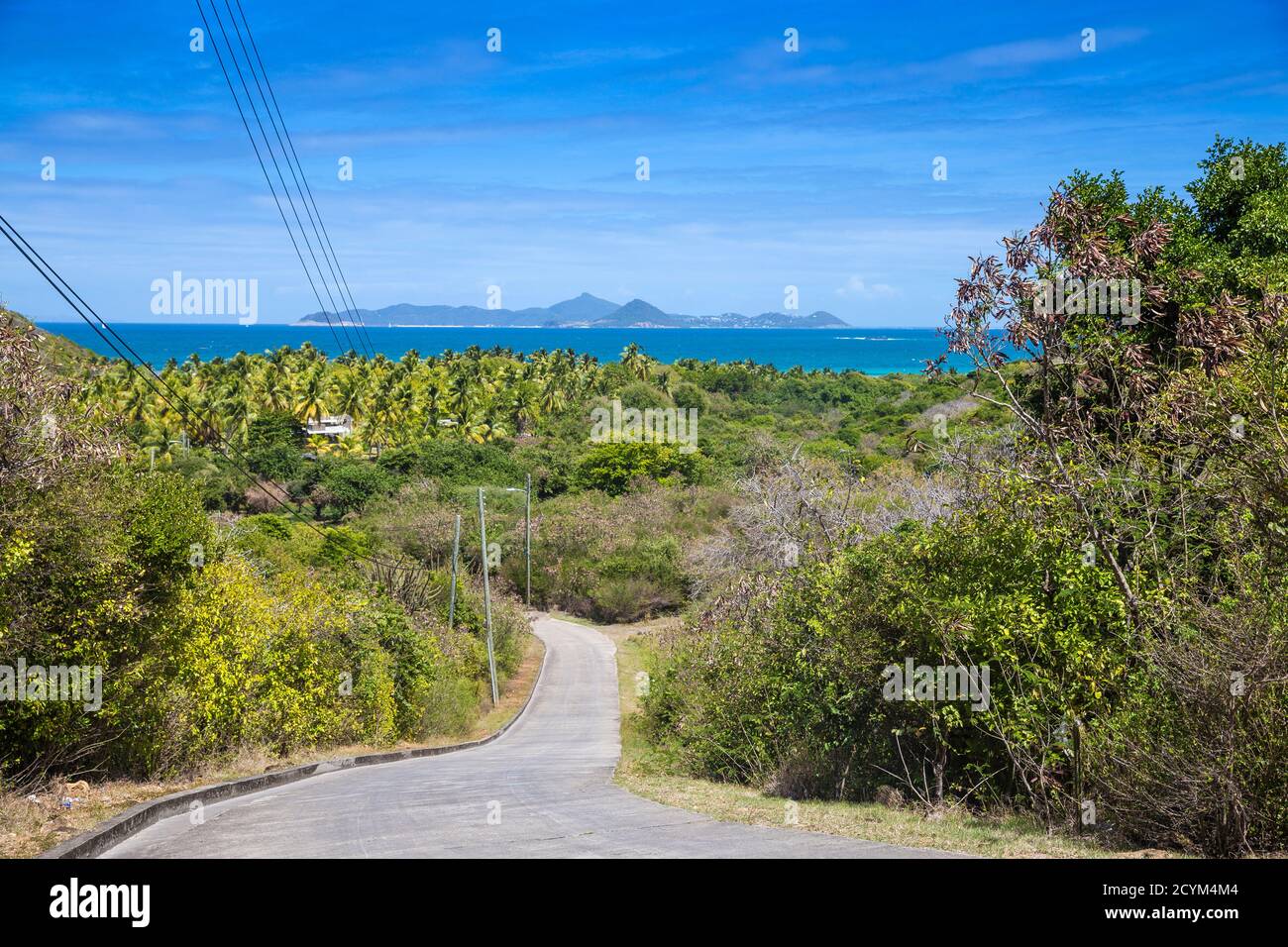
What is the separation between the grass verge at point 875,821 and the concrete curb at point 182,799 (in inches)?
192

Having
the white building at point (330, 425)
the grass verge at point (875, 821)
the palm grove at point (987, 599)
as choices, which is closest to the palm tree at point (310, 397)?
the white building at point (330, 425)

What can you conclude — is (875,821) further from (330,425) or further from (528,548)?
(330,425)

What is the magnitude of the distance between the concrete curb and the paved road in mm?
165

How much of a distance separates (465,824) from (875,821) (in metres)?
3.99

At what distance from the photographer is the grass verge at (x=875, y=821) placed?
7910mm

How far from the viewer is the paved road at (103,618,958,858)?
8.17m

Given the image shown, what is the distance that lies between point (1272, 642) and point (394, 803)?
895cm

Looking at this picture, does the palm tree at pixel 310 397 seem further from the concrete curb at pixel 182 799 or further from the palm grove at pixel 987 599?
the concrete curb at pixel 182 799

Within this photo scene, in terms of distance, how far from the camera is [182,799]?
11.6 meters

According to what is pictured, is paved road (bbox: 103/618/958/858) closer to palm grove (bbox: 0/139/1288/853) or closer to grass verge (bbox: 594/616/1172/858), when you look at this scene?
grass verge (bbox: 594/616/1172/858)

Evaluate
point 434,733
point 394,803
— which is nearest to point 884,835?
point 394,803

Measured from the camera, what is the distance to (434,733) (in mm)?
26641

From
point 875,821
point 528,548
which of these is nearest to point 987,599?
point 875,821

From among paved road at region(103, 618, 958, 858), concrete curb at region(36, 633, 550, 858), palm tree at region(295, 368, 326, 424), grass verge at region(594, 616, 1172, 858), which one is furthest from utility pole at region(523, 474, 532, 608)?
palm tree at region(295, 368, 326, 424)
